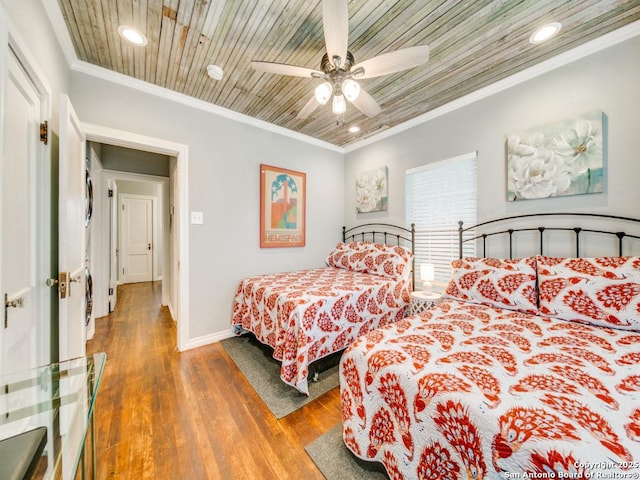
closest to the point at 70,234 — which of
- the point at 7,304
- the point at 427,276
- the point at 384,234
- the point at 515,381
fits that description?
the point at 7,304

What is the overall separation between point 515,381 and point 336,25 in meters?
1.84

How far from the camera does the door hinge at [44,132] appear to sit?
1.40 m

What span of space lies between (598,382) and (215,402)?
6.91 ft

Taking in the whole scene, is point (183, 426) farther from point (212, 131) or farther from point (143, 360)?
point (212, 131)

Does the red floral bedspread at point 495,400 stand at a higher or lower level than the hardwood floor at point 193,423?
higher

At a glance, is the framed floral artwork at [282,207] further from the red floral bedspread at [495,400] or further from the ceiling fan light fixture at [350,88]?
the red floral bedspread at [495,400]

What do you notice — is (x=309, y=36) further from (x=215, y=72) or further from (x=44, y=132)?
(x=44, y=132)

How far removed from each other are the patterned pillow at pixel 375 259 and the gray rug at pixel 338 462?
1.72 metres

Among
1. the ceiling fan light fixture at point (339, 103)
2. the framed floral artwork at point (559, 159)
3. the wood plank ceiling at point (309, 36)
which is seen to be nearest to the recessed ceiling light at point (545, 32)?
the wood plank ceiling at point (309, 36)

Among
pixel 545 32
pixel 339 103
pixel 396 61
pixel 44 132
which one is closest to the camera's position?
pixel 44 132

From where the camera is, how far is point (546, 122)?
2.02 meters

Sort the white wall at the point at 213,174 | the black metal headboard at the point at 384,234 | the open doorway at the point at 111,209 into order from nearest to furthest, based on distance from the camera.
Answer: the white wall at the point at 213,174 → the black metal headboard at the point at 384,234 → the open doorway at the point at 111,209

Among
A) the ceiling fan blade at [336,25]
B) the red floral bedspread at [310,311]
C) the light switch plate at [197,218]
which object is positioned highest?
the ceiling fan blade at [336,25]

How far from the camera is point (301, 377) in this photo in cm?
176
